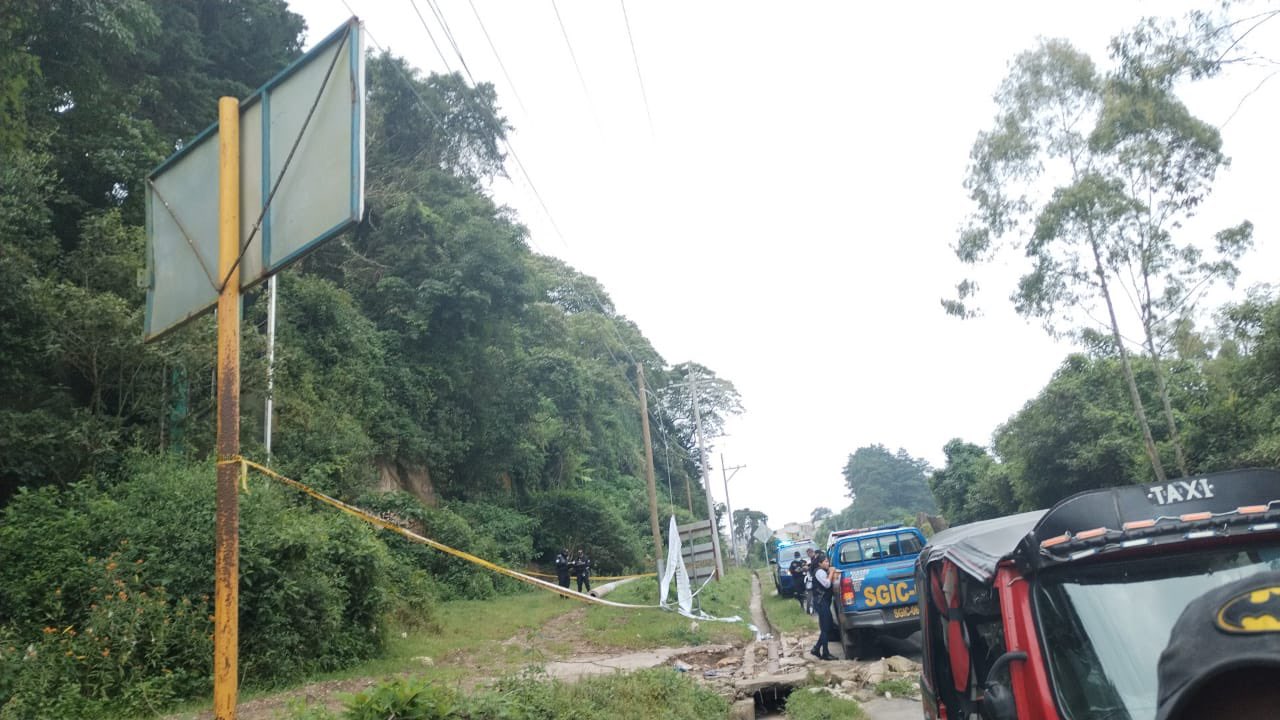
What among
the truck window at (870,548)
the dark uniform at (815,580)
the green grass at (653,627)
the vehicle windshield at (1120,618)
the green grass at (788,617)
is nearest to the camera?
the vehicle windshield at (1120,618)

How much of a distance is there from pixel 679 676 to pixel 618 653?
5558 mm

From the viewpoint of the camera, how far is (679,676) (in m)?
10.5

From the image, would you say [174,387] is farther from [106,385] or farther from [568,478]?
[568,478]

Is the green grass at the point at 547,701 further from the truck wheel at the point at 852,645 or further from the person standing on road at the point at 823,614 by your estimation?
the person standing on road at the point at 823,614

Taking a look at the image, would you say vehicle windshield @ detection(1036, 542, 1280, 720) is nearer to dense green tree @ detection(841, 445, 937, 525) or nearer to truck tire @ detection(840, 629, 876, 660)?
truck tire @ detection(840, 629, 876, 660)

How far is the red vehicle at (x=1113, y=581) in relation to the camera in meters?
3.21

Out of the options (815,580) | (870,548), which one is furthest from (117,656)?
(870,548)

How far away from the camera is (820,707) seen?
9336 millimetres

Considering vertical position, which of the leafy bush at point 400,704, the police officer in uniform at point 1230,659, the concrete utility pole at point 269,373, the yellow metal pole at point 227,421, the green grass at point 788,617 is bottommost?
the green grass at point 788,617

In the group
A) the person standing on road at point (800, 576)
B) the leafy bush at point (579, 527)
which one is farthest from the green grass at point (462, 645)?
the leafy bush at point (579, 527)

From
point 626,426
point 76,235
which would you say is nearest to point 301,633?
point 76,235

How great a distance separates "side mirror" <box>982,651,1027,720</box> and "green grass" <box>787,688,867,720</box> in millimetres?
5889

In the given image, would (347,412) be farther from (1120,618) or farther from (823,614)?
(1120,618)

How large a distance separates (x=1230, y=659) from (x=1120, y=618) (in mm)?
1528
